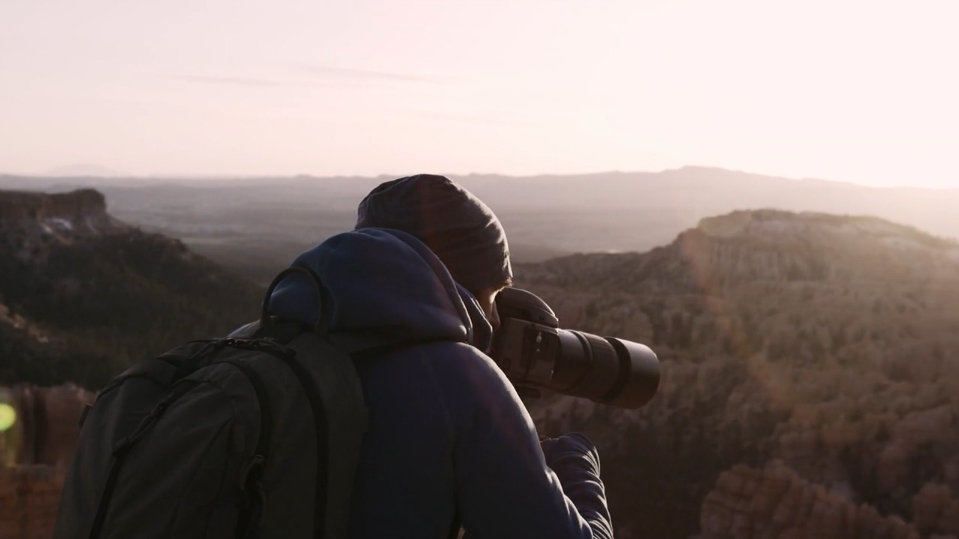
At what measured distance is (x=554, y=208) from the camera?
116 meters

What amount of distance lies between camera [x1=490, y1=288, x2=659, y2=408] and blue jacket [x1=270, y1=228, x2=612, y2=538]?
0.49m

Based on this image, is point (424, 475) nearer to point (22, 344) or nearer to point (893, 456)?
point (893, 456)

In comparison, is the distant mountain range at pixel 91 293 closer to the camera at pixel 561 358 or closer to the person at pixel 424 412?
the camera at pixel 561 358

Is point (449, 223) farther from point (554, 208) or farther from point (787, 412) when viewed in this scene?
point (554, 208)

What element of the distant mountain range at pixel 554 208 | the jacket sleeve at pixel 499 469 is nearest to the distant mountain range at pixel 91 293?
the distant mountain range at pixel 554 208

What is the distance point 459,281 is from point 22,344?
19.7 metres

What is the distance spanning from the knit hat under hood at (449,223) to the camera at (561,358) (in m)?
0.29

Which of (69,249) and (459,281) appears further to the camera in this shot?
(69,249)

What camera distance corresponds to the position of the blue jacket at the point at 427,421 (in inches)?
52.4

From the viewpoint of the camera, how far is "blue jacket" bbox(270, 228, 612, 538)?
1.33 m

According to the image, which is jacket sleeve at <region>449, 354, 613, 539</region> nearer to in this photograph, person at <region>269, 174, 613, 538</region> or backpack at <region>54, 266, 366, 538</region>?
person at <region>269, 174, 613, 538</region>

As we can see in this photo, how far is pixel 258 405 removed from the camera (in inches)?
49.7

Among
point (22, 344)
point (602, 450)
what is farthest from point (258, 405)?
point (22, 344)

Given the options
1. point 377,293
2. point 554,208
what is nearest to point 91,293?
point 377,293
